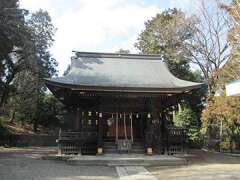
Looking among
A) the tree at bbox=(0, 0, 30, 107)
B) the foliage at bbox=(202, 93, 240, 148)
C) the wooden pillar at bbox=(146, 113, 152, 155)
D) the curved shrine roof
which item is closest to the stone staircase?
the wooden pillar at bbox=(146, 113, 152, 155)

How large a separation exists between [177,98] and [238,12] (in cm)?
576

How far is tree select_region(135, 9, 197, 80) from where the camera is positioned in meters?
26.5

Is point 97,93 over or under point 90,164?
over

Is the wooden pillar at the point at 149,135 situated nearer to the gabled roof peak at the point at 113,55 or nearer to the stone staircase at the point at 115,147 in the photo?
the stone staircase at the point at 115,147

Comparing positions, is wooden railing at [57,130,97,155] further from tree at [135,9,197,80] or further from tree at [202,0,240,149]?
tree at [135,9,197,80]

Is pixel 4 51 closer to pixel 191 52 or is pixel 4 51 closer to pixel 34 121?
pixel 34 121

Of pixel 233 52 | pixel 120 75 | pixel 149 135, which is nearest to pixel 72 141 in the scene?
pixel 149 135

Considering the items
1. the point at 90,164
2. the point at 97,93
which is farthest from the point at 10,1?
the point at 90,164

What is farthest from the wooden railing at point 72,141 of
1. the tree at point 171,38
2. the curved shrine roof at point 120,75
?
the tree at point 171,38

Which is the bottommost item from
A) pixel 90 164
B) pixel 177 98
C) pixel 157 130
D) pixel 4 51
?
pixel 90 164

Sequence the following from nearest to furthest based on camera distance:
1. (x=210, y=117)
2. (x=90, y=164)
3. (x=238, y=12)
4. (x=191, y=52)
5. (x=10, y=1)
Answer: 1. (x=90, y=164)
2. (x=238, y=12)
3. (x=10, y=1)
4. (x=210, y=117)
5. (x=191, y=52)

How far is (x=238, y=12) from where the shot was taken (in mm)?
15562

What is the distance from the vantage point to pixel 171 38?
2714 cm

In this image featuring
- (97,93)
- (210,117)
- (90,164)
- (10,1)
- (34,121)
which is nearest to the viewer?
(90,164)
